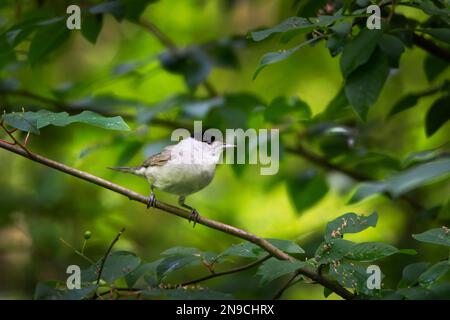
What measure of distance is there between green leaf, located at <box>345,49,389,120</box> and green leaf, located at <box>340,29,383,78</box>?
0.08m

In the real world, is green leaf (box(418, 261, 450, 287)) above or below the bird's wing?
below

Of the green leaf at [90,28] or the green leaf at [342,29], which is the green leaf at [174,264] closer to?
the green leaf at [342,29]

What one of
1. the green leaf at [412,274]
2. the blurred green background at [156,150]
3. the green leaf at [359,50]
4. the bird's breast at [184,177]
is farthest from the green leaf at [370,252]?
the blurred green background at [156,150]

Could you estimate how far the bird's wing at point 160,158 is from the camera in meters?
3.92

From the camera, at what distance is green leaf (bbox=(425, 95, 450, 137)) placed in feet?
11.0

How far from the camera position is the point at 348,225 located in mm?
2441

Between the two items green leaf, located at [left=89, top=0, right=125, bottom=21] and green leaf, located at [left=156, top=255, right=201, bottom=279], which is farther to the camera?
green leaf, located at [left=89, top=0, right=125, bottom=21]

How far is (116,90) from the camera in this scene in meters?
6.13

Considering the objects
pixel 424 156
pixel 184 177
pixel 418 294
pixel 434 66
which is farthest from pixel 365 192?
pixel 418 294

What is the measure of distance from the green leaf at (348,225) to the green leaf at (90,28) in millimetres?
1693

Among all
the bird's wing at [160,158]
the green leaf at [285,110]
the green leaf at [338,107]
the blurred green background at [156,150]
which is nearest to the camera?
the green leaf at [338,107]

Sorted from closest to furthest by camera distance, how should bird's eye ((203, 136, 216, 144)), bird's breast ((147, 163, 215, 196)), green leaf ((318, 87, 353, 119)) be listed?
green leaf ((318, 87, 353, 119))
bird's breast ((147, 163, 215, 196))
bird's eye ((203, 136, 216, 144))

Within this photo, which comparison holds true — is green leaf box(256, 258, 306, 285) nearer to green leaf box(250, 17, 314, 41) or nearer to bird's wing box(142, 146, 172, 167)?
green leaf box(250, 17, 314, 41)

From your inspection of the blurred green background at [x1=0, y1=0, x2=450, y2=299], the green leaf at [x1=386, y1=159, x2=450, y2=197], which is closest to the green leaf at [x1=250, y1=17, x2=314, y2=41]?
the green leaf at [x1=386, y1=159, x2=450, y2=197]
